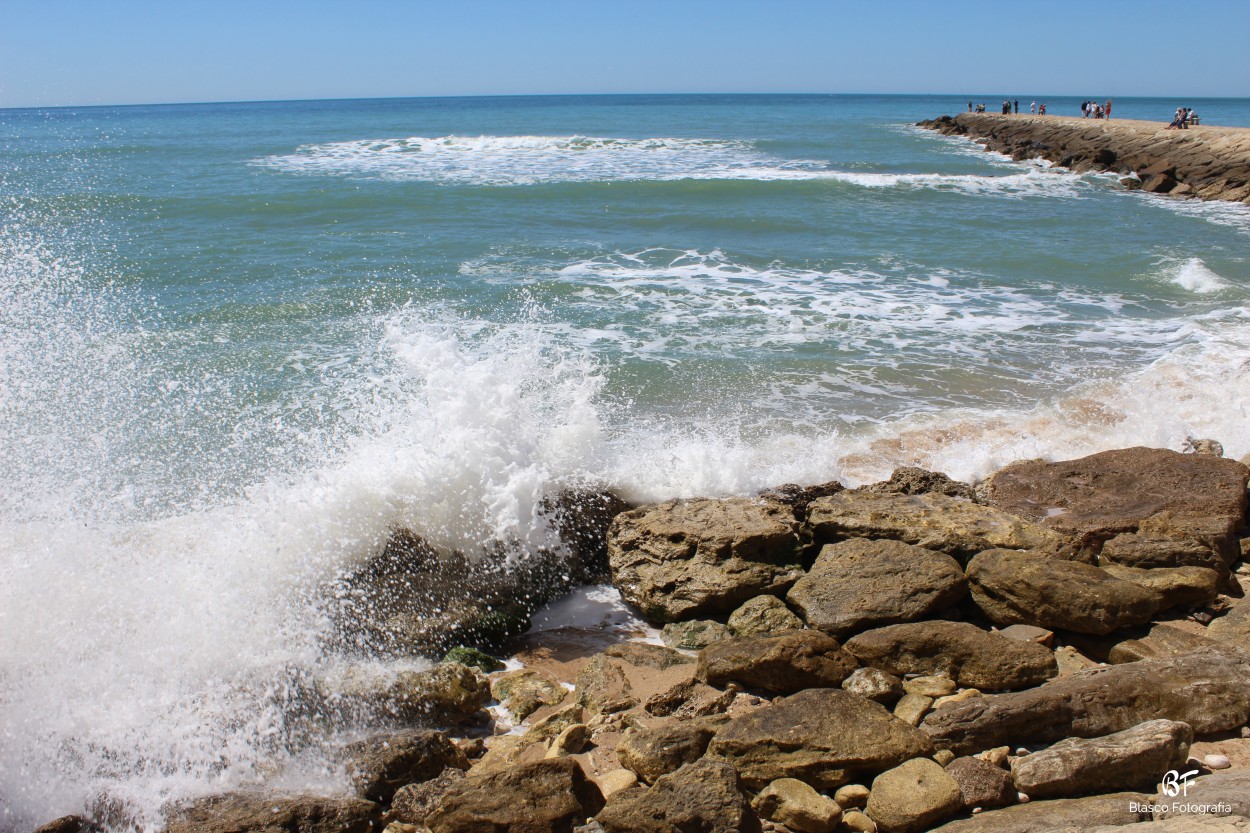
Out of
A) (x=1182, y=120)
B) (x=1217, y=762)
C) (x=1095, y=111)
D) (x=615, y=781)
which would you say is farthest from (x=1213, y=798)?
(x=1095, y=111)

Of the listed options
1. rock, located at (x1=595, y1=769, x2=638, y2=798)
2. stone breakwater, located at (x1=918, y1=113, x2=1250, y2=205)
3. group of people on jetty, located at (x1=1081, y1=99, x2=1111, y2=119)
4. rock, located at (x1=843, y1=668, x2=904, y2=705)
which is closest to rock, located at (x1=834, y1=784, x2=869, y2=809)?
rock, located at (x1=843, y1=668, x2=904, y2=705)

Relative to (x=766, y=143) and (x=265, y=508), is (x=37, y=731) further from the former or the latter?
(x=766, y=143)

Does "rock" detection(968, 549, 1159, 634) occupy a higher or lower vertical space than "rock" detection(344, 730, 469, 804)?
higher

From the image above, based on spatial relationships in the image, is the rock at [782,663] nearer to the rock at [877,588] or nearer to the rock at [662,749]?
the rock at [877,588]

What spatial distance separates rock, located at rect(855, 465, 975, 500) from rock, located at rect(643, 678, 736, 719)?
2316 millimetres

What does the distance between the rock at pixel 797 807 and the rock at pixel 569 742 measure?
2.70ft

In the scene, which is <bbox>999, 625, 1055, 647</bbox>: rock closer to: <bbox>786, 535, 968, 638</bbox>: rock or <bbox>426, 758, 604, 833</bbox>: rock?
<bbox>786, 535, 968, 638</bbox>: rock

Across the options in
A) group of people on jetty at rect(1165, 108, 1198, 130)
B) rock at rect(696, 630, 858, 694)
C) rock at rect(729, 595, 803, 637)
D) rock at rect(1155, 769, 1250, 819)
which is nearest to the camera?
rock at rect(1155, 769, 1250, 819)

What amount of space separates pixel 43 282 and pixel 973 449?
10.8 m

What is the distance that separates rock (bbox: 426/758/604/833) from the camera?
305 centimetres

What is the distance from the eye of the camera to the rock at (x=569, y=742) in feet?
11.9

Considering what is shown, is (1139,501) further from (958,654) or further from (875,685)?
(875,685)

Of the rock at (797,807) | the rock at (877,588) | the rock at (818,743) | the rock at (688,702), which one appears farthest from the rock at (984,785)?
the rock at (877,588)

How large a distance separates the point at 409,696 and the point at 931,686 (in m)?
2.29
